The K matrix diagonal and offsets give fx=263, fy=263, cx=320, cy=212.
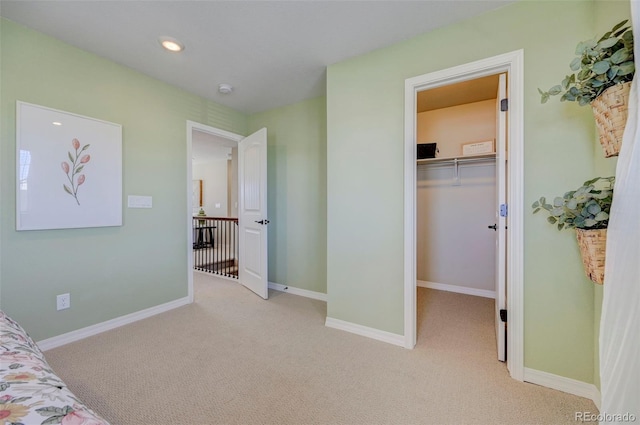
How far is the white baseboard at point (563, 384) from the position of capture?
1.48 meters

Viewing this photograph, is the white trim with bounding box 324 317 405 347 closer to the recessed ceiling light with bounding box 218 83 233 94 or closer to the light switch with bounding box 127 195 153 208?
the light switch with bounding box 127 195 153 208

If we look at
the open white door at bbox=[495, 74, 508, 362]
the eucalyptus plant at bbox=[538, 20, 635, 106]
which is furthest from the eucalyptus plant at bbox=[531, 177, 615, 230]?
the open white door at bbox=[495, 74, 508, 362]

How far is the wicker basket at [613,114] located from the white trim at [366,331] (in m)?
1.72

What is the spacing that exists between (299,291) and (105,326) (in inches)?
77.0

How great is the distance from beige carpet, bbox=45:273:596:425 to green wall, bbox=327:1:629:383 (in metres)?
0.30

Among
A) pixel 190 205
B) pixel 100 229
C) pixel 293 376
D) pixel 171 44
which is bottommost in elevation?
pixel 293 376

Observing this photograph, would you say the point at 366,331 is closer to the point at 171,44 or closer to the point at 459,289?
the point at 459,289

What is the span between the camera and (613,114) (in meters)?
0.96

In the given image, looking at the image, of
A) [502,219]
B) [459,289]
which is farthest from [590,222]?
[459,289]

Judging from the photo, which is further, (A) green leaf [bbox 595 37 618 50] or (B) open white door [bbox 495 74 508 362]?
(B) open white door [bbox 495 74 508 362]

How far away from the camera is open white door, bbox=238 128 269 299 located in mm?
3164

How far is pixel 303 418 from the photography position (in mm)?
1355

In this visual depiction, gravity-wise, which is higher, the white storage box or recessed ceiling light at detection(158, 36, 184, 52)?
recessed ceiling light at detection(158, 36, 184, 52)

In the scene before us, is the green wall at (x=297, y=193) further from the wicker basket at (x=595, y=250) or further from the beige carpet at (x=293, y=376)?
the wicker basket at (x=595, y=250)
